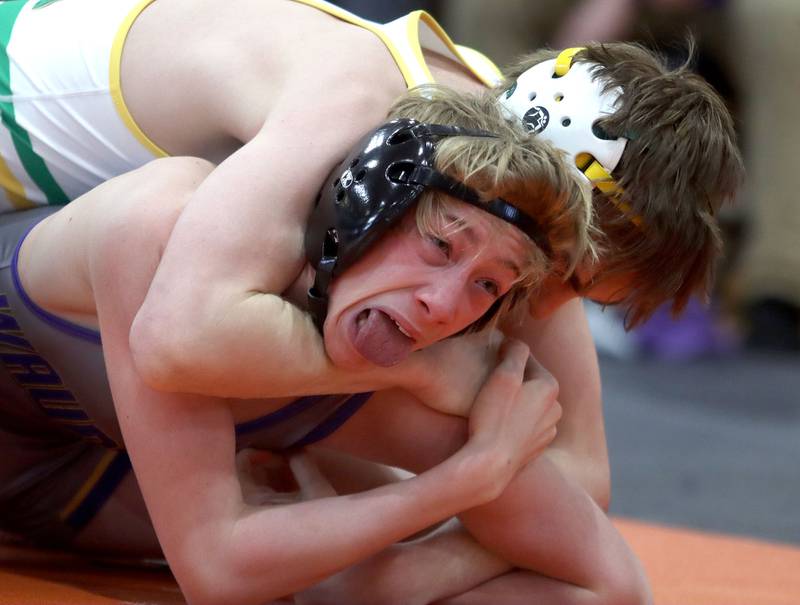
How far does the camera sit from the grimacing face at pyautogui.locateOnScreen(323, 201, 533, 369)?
7.22 ft

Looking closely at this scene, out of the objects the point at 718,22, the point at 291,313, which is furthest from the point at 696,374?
the point at 291,313

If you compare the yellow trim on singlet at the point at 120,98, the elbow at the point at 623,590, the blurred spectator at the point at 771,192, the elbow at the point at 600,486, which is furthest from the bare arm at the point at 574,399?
the blurred spectator at the point at 771,192

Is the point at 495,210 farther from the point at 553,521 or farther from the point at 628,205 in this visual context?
the point at 553,521

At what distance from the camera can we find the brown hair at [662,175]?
97.9 inches

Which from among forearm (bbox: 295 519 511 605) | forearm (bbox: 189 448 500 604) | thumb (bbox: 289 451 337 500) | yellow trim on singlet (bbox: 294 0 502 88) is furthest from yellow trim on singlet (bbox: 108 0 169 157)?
forearm (bbox: 295 519 511 605)

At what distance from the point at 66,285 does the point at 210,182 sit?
359mm

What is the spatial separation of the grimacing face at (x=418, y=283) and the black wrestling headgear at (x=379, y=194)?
0.02 metres

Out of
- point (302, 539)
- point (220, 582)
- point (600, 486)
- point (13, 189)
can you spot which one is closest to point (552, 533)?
point (600, 486)

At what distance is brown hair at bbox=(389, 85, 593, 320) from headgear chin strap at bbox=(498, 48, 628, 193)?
131 mm

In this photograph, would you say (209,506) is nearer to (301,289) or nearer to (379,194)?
(301,289)

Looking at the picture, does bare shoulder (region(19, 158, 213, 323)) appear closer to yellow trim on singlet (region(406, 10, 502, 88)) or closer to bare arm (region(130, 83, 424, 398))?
bare arm (region(130, 83, 424, 398))

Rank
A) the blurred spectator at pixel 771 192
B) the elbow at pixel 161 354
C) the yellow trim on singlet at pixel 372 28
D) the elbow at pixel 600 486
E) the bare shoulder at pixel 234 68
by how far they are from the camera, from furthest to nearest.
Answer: the blurred spectator at pixel 771 192
the elbow at pixel 600 486
the yellow trim on singlet at pixel 372 28
the bare shoulder at pixel 234 68
the elbow at pixel 161 354

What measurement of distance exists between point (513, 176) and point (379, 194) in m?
0.21

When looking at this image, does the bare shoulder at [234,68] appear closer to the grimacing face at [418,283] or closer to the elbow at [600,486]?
the grimacing face at [418,283]
